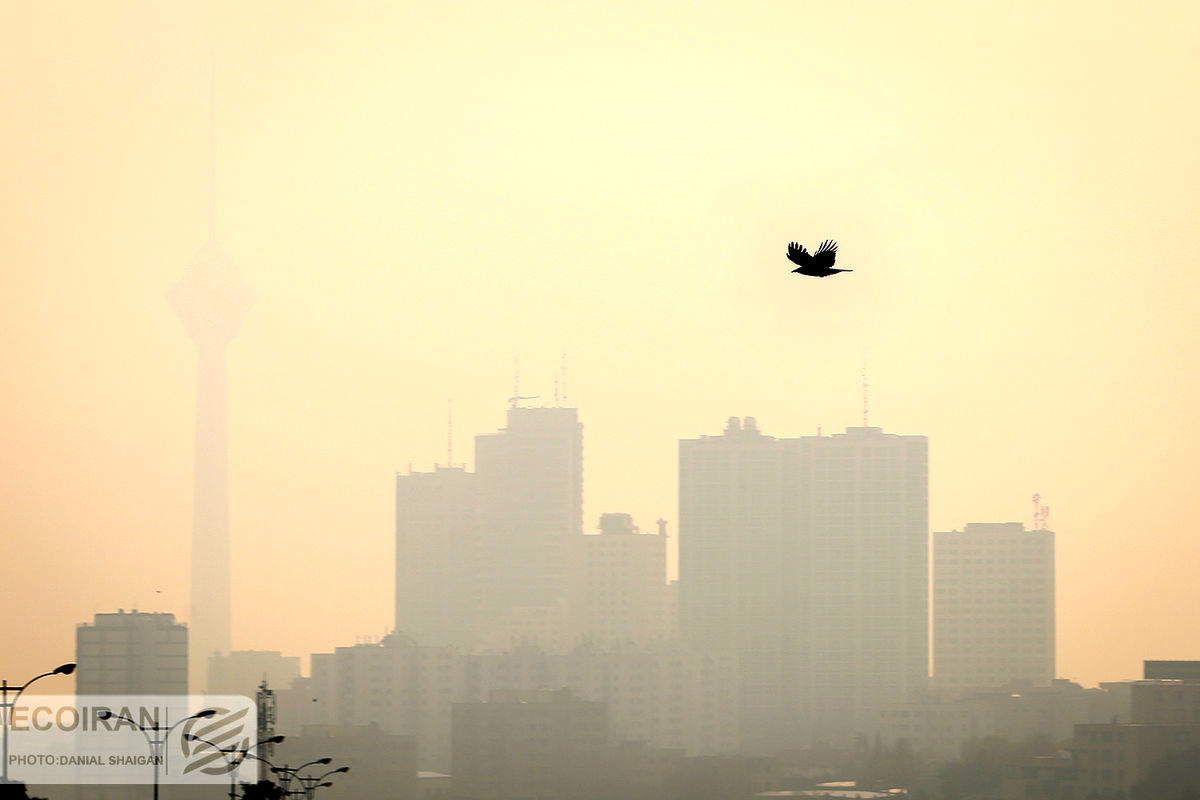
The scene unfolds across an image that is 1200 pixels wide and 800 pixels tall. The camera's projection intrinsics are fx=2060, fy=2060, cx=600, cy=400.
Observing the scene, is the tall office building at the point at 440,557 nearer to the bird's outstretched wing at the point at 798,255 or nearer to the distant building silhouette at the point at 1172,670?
the distant building silhouette at the point at 1172,670

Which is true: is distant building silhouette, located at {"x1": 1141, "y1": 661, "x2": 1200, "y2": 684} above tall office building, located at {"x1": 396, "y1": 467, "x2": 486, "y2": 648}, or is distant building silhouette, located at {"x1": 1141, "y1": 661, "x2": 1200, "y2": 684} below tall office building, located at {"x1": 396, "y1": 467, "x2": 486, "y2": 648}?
below

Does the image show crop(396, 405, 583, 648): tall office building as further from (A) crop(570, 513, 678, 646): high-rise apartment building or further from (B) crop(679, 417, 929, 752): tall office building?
(B) crop(679, 417, 929, 752): tall office building

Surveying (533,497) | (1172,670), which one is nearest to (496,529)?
(533,497)

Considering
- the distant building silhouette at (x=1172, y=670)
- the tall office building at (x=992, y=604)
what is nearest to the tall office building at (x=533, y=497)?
the tall office building at (x=992, y=604)

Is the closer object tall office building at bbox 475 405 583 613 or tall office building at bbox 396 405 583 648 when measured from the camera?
tall office building at bbox 396 405 583 648

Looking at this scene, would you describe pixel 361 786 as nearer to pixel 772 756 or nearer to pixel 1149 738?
pixel 772 756

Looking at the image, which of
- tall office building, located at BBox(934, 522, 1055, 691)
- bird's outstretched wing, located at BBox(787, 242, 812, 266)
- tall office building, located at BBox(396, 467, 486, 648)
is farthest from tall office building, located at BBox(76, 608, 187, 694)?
bird's outstretched wing, located at BBox(787, 242, 812, 266)
